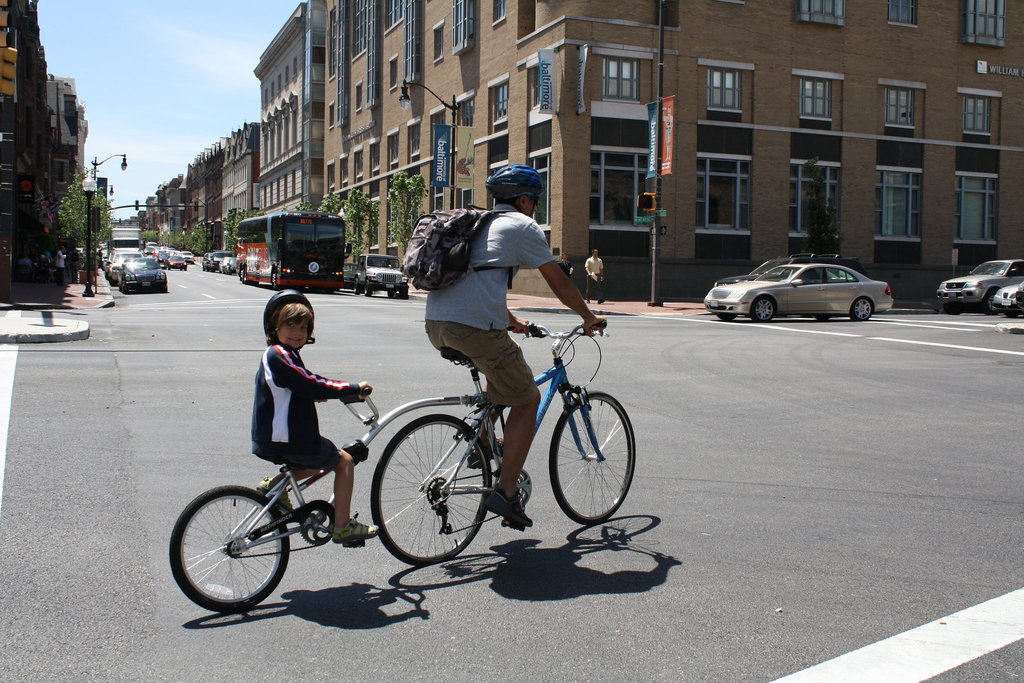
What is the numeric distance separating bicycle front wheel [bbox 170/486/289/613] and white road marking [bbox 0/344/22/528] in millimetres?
Result: 2338

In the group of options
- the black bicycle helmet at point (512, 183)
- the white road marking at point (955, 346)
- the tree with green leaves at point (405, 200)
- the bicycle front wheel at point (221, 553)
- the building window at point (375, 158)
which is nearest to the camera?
the bicycle front wheel at point (221, 553)

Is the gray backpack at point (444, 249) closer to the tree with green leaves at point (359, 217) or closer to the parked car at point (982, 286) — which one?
the parked car at point (982, 286)

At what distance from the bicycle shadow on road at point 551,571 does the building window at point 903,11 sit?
3997 cm

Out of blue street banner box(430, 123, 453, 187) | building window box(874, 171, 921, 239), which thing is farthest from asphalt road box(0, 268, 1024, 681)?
building window box(874, 171, 921, 239)

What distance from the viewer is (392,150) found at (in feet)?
180

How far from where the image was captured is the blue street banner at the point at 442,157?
3994 centimetres

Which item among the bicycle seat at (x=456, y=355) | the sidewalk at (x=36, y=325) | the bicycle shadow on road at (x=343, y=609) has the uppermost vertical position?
the bicycle seat at (x=456, y=355)

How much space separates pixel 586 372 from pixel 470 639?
855cm

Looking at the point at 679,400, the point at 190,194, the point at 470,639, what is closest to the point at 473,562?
the point at 470,639

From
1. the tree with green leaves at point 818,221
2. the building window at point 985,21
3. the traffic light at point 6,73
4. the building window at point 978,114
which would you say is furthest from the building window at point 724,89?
the traffic light at point 6,73

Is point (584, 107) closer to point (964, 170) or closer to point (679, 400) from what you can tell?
point (964, 170)

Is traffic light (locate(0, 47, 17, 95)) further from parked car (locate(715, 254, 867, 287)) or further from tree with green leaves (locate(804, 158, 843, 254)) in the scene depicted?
tree with green leaves (locate(804, 158, 843, 254))

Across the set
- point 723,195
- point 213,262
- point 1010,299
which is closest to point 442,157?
point 723,195

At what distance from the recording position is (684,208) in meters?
36.4
